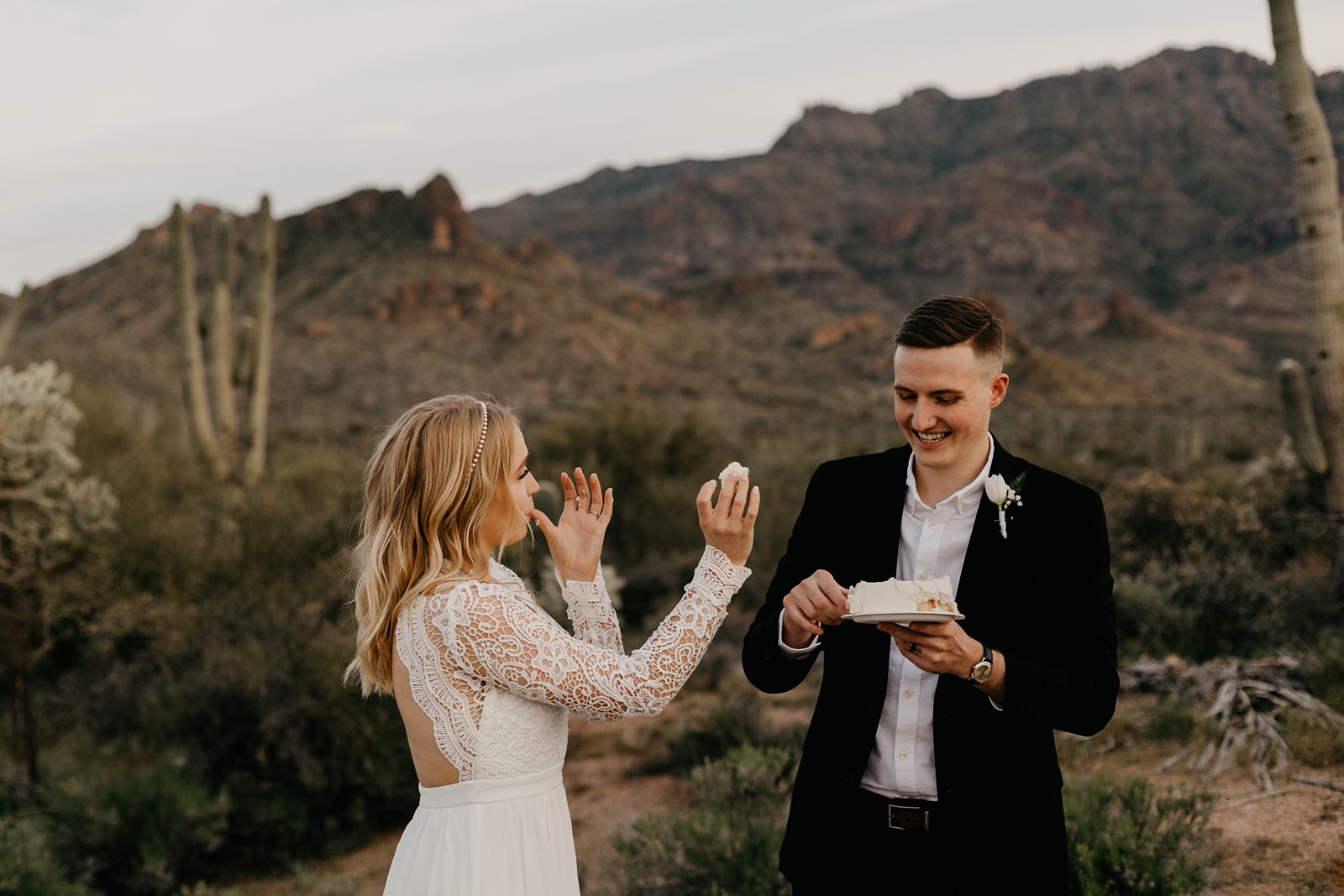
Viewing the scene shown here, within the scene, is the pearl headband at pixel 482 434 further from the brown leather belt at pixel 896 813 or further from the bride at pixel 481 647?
the brown leather belt at pixel 896 813

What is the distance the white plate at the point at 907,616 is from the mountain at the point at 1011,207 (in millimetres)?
77607

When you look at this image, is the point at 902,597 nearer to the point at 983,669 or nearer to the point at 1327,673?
the point at 983,669

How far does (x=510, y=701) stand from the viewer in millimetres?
2461

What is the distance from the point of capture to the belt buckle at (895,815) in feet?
8.04

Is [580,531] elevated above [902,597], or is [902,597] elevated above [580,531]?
[580,531]

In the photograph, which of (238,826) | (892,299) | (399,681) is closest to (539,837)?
(399,681)

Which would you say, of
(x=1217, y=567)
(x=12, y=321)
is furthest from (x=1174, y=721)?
(x=12, y=321)

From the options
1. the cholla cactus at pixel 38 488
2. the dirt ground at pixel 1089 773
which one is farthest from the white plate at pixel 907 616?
the cholla cactus at pixel 38 488

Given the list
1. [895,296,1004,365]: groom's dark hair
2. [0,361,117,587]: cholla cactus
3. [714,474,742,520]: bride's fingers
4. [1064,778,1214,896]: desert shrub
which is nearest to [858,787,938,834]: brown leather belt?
[714,474,742,520]: bride's fingers

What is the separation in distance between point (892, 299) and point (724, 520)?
9259cm

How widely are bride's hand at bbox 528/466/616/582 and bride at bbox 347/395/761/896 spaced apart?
1 cm

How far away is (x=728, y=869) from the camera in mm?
5051

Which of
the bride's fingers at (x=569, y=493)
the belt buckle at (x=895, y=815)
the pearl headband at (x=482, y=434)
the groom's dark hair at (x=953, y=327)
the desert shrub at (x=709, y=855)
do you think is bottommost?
the desert shrub at (x=709, y=855)

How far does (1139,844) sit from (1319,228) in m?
5.58
